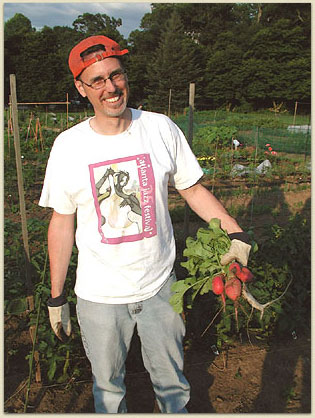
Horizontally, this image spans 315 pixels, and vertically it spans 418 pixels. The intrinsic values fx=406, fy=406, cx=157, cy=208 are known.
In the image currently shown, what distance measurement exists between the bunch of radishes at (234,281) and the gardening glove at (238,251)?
0.03 meters

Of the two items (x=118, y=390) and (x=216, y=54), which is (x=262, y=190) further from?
(x=216, y=54)

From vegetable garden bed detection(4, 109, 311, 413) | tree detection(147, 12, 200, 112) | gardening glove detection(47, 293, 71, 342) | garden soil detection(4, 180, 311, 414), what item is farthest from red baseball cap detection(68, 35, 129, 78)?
tree detection(147, 12, 200, 112)

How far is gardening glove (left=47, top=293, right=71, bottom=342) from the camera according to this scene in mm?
2068

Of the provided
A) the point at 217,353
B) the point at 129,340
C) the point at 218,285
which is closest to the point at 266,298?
the point at 217,353

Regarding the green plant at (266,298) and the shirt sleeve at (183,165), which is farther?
the green plant at (266,298)

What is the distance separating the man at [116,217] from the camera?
5.79ft

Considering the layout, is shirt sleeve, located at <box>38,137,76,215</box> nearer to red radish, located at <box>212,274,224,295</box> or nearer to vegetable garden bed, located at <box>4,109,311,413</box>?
red radish, located at <box>212,274,224,295</box>

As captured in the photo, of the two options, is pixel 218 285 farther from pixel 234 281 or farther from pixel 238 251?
pixel 238 251

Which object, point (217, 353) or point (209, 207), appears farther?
point (217, 353)

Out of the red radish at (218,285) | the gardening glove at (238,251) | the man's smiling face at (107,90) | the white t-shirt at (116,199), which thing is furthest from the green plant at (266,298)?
the man's smiling face at (107,90)

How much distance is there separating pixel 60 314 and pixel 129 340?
0.41 meters

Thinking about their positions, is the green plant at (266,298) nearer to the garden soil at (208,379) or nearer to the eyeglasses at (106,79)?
the garden soil at (208,379)

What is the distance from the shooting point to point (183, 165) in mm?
1941

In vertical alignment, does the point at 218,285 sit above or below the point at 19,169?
below
